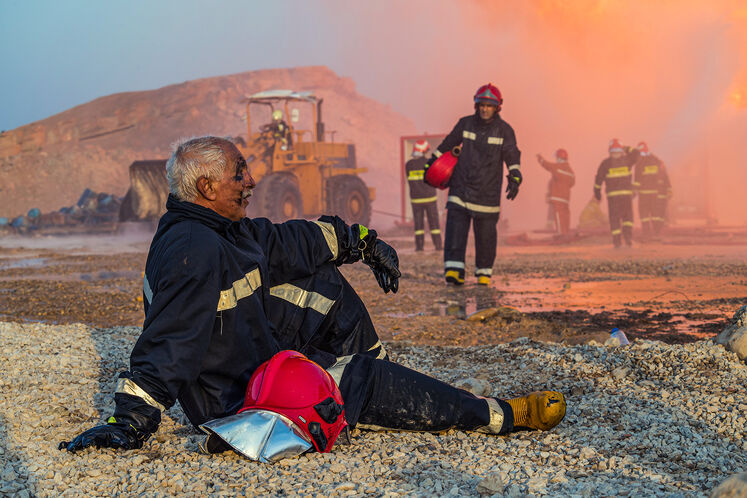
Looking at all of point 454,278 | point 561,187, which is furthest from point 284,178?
point 454,278

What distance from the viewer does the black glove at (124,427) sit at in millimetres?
2527

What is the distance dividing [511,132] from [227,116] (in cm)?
4773

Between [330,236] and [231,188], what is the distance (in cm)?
52

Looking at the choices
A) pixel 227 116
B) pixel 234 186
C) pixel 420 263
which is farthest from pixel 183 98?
pixel 234 186

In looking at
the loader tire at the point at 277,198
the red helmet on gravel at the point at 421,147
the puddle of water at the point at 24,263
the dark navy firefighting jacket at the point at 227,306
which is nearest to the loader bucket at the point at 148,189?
the loader tire at the point at 277,198

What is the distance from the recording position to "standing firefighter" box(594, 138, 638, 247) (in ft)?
47.2

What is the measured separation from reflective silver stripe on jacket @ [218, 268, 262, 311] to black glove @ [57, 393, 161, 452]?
43 cm

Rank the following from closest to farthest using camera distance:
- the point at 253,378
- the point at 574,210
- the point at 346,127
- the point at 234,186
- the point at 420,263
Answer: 1. the point at 253,378
2. the point at 234,186
3. the point at 420,263
4. the point at 574,210
5. the point at 346,127

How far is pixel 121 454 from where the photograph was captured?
2.68 metres

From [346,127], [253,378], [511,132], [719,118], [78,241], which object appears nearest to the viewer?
[253,378]

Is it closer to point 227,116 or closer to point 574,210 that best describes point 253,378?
point 574,210

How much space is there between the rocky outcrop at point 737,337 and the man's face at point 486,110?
4.40 metres

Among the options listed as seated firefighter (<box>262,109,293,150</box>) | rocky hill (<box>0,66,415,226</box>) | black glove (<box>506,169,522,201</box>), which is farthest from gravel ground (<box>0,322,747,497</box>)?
rocky hill (<box>0,66,415,226</box>)

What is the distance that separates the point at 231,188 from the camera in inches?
112
